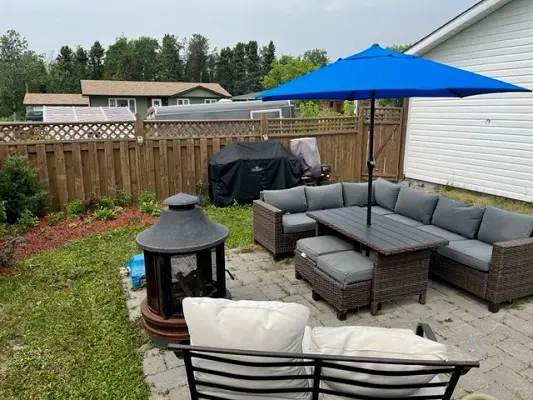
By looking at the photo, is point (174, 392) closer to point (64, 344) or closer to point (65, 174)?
point (64, 344)

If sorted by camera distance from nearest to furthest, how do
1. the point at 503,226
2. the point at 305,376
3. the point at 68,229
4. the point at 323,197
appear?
the point at 305,376 → the point at 503,226 → the point at 323,197 → the point at 68,229

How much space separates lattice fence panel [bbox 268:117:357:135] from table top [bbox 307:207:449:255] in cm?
443

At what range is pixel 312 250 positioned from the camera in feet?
12.5

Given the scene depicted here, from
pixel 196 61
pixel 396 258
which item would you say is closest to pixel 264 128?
pixel 396 258

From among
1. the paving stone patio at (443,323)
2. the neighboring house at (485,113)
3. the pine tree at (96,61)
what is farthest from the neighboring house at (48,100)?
the paving stone patio at (443,323)

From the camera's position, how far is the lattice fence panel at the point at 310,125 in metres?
8.52

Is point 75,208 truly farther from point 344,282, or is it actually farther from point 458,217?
point 458,217

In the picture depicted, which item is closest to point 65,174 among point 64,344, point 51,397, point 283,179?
point 283,179

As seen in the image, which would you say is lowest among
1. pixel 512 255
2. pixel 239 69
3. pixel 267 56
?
pixel 512 255

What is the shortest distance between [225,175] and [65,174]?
2.76 meters

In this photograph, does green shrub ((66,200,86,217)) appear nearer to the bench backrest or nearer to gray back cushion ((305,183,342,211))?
gray back cushion ((305,183,342,211))

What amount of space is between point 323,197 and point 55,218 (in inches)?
170

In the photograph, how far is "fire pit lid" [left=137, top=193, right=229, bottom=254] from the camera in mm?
2701

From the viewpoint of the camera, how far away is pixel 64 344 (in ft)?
9.64
